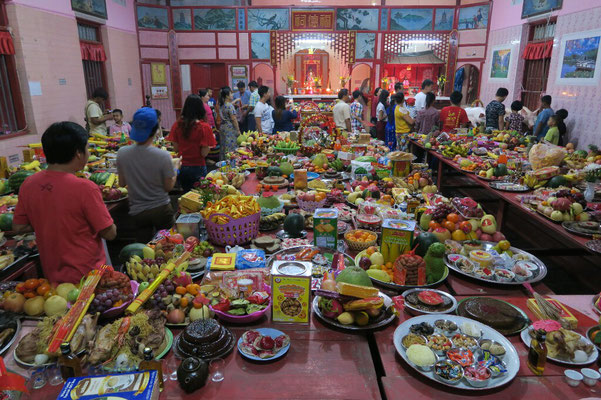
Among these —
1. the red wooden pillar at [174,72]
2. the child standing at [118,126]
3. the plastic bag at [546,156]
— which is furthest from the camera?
the red wooden pillar at [174,72]

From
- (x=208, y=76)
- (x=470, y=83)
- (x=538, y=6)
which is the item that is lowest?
(x=470, y=83)

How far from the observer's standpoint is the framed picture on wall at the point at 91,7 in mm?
8805

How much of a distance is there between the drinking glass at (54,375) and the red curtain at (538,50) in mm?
10728

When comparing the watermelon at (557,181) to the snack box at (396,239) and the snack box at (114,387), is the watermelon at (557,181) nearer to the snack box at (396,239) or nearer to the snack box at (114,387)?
the snack box at (396,239)

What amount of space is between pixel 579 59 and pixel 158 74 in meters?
11.1

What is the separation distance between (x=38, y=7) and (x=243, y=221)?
7.44 meters

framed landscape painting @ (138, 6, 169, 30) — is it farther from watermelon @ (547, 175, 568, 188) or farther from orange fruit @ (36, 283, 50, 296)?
orange fruit @ (36, 283, 50, 296)

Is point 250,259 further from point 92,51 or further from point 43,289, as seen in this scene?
point 92,51

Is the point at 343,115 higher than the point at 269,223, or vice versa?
the point at 343,115

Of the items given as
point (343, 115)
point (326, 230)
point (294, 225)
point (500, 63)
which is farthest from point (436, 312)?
point (500, 63)

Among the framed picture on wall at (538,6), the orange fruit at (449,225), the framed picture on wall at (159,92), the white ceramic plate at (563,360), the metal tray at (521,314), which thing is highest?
the framed picture on wall at (538,6)

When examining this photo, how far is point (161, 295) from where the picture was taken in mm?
2027

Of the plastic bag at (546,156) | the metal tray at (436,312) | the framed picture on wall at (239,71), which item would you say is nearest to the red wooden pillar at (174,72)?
the framed picture on wall at (239,71)

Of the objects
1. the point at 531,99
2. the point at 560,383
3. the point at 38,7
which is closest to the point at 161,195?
the point at 560,383
